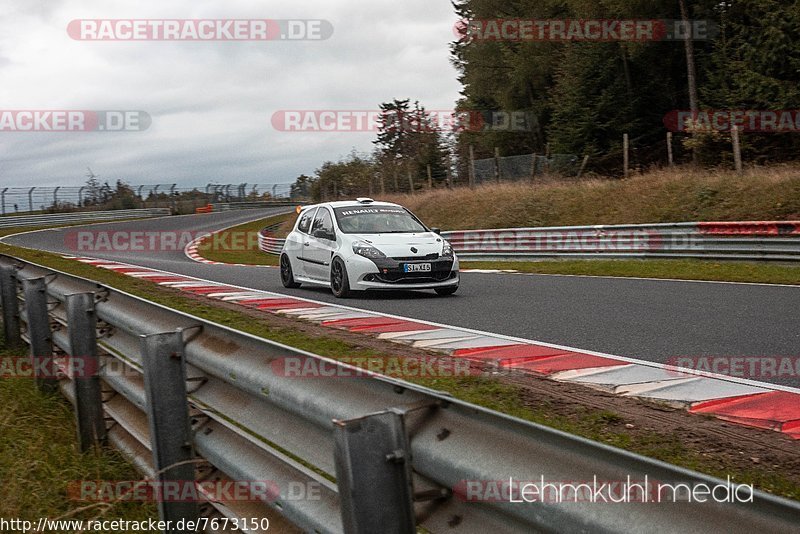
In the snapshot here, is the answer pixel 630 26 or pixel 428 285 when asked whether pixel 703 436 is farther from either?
pixel 630 26

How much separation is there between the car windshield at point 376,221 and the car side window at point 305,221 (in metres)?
0.82

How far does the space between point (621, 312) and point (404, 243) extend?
13.4ft

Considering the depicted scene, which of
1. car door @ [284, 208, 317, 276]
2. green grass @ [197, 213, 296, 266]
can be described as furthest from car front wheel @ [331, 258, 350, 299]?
green grass @ [197, 213, 296, 266]

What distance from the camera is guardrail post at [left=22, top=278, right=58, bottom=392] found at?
271 inches

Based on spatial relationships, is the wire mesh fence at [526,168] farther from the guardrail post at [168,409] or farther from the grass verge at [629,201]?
the guardrail post at [168,409]

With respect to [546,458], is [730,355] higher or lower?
lower

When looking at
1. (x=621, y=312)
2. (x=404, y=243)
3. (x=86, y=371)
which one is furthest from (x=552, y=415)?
(x=404, y=243)

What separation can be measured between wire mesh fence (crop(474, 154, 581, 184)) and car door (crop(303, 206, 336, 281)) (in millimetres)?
18866

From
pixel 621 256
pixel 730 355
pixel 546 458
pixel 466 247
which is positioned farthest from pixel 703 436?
pixel 466 247

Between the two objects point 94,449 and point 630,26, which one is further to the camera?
point 630,26

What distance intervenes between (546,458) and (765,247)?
53.4 ft

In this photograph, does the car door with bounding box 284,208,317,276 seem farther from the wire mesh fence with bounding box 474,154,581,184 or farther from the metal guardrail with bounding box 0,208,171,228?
the metal guardrail with bounding box 0,208,171,228

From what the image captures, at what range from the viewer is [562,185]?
29.9 meters

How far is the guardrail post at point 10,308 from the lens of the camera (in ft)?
28.5
